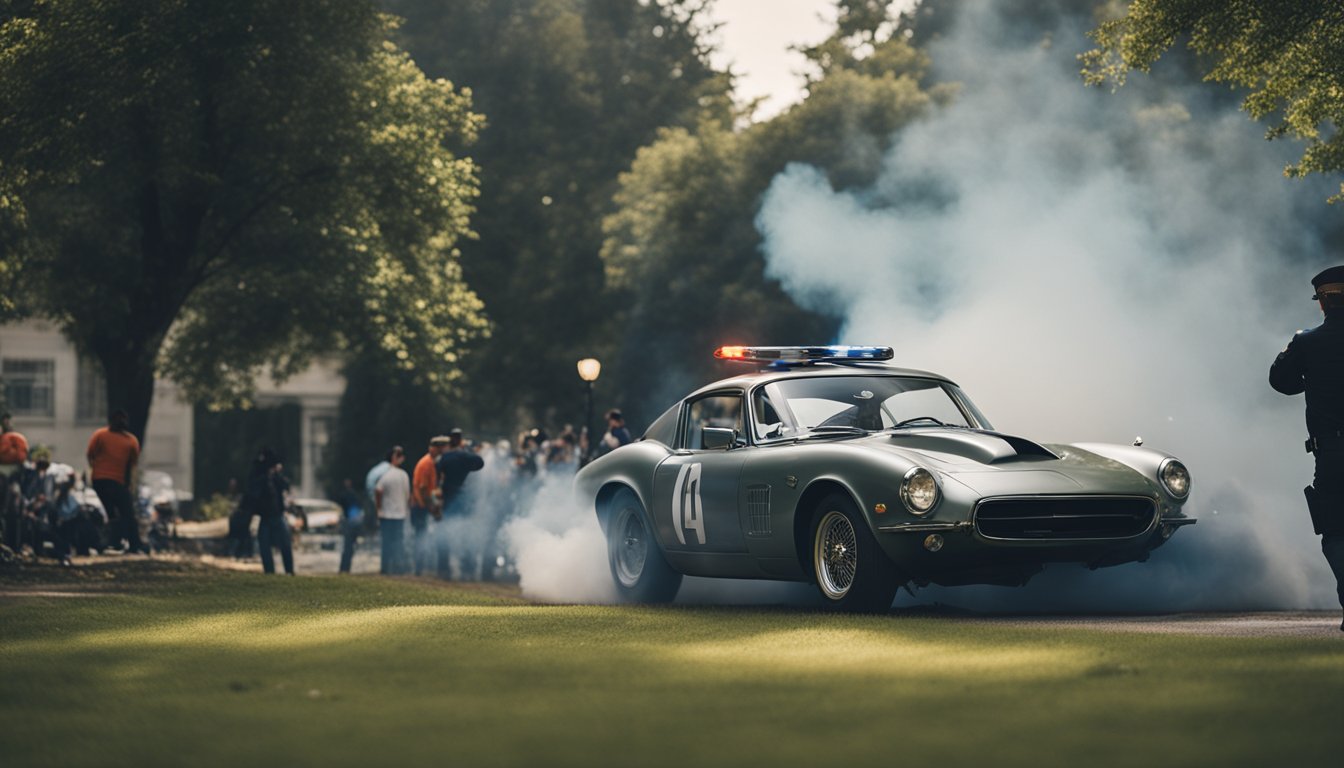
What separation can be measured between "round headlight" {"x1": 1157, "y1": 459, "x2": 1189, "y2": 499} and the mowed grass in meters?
1.74

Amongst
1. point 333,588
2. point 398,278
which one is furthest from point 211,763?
point 398,278

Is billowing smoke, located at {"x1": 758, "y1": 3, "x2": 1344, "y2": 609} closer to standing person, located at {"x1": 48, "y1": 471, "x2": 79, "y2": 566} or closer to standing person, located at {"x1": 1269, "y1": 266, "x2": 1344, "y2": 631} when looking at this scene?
standing person, located at {"x1": 1269, "y1": 266, "x2": 1344, "y2": 631}

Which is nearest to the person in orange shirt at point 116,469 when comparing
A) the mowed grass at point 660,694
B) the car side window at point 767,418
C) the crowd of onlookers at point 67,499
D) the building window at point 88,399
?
the crowd of onlookers at point 67,499

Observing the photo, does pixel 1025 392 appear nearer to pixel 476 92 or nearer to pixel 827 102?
pixel 827 102

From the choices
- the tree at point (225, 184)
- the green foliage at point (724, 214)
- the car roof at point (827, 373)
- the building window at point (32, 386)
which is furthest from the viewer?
the building window at point (32, 386)

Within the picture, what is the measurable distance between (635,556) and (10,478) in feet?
42.2

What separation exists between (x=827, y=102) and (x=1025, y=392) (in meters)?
21.8

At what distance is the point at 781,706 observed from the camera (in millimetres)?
6832

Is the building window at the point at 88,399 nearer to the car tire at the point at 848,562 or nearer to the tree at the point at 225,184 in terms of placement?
the tree at the point at 225,184

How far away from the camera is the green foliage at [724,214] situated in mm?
41094

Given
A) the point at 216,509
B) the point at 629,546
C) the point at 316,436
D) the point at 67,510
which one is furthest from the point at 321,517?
the point at 629,546

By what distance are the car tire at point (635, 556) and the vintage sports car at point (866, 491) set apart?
18mm

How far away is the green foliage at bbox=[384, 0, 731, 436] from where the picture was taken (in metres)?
52.2

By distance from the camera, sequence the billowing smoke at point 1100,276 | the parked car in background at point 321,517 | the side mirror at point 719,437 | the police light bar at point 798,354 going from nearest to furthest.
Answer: the side mirror at point 719,437 → the billowing smoke at point 1100,276 → the police light bar at point 798,354 → the parked car in background at point 321,517
